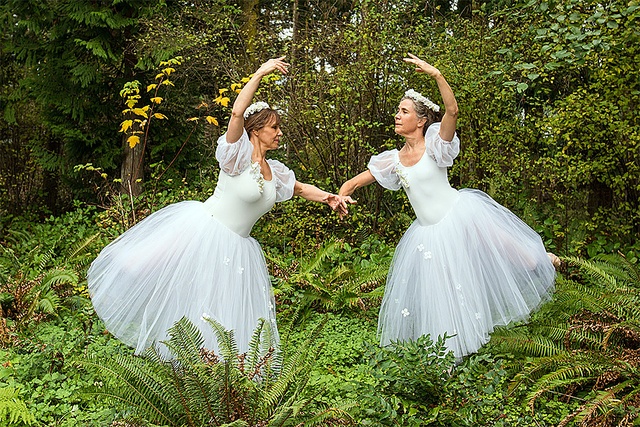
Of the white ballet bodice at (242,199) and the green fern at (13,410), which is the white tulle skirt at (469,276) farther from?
the green fern at (13,410)

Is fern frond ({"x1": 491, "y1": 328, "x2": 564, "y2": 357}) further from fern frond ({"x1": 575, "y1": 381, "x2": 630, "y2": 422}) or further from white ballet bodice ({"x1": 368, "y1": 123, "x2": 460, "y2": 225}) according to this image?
white ballet bodice ({"x1": 368, "y1": 123, "x2": 460, "y2": 225})

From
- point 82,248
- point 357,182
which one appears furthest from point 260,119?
point 82,248

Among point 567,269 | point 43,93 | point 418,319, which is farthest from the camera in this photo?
point 43,93

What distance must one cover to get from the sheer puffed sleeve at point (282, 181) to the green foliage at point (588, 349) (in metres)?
1.87

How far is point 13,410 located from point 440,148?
3154 millimetres

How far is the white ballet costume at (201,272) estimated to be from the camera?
4.57m

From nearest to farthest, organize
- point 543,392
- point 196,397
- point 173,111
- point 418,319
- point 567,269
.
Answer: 1. point 196,397
2. point 543,392
3. point 418,319
4. point 567,269
5. point 173,111

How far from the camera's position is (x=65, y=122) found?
10.3m

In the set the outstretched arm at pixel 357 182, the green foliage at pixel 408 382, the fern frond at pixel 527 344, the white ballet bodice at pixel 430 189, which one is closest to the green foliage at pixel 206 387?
the green foliage at pixel 408 382

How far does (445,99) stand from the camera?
464 centimetres

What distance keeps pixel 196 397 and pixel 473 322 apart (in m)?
1.95

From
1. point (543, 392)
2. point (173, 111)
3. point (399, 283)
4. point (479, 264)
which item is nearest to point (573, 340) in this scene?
point (543, 392)

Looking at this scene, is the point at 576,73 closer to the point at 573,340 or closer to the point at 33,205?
the point at 573,340

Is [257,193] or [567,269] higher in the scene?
[257,193]
